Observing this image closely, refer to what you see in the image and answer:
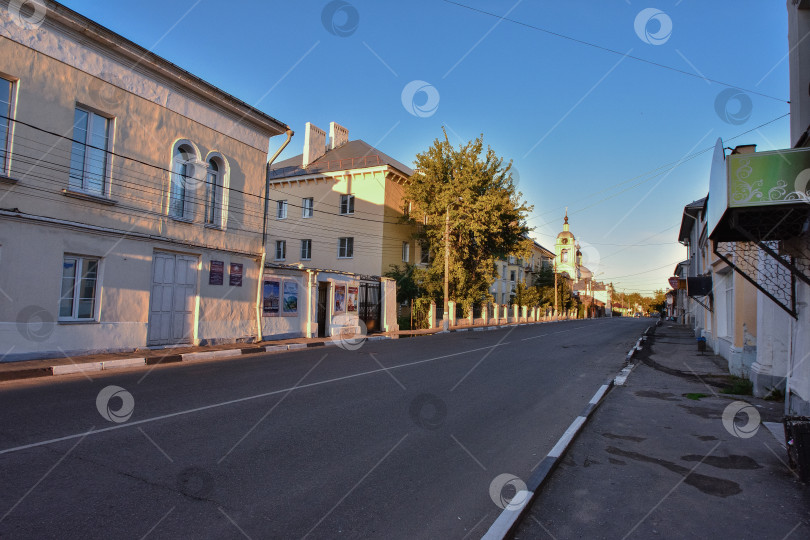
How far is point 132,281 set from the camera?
1307 centimetres

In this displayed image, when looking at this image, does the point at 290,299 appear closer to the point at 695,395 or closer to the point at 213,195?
the point at 213,195

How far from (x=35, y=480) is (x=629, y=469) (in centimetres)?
562

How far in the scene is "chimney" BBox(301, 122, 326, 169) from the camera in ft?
110

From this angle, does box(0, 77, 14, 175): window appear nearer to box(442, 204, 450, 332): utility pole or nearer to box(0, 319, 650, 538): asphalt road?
box(0, 319, 650, 538): asphalt road

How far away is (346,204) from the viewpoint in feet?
103

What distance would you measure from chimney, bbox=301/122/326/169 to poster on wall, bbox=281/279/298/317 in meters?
16.6

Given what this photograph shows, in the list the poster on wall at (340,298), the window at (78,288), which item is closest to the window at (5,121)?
the window at (78,288)

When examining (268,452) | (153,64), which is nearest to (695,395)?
(268,452)

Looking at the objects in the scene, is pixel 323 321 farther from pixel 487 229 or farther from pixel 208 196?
pixel 487 229

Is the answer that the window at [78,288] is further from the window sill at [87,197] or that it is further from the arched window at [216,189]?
the arched window at [216,189]

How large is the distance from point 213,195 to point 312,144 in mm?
18607

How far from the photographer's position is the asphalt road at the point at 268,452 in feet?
11.5

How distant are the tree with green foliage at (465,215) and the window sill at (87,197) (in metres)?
19.9

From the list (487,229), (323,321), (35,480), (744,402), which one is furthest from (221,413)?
(487,229)
